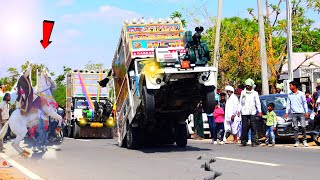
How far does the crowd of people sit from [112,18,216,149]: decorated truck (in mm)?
858

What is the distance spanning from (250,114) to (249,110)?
0.12 meters

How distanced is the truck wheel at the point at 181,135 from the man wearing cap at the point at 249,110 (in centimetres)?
170

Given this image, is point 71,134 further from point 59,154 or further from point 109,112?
point 59,154

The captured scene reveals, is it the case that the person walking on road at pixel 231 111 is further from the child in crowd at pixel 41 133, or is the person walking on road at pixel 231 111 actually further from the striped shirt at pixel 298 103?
the child in crowd at pixel 41 133

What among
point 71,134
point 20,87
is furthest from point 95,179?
point 71,134

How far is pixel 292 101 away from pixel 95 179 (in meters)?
7.54

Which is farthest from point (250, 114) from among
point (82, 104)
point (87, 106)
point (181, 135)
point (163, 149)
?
point (82, 104)

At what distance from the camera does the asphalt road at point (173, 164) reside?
9750 millimetres

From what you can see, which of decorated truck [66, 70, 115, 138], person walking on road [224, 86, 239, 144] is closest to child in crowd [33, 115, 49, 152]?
person walking on road [224, 86, 239, 144]

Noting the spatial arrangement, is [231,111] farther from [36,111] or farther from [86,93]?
[86,93]

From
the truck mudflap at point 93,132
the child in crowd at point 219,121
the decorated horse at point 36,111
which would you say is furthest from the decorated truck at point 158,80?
the truck mudflap at point 93,132

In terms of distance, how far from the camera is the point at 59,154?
15.9 metres

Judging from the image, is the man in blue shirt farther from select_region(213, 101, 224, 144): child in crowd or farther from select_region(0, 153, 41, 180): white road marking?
select_region(0, 153, 41, 180): white road marking

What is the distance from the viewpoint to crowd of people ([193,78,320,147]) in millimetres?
15477
